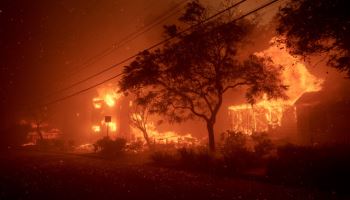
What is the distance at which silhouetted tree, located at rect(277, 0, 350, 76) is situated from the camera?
13.2 metres

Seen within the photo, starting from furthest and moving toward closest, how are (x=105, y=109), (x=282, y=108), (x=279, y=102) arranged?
→ (x=105, y=109), (x=279, y=102), (x=282, y=108)

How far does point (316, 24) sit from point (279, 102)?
77.1 ft

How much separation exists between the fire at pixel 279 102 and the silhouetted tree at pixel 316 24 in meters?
20.0

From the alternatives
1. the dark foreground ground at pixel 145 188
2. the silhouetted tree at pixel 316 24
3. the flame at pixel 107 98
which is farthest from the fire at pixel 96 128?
the silhouetted tree at pixel 316 24

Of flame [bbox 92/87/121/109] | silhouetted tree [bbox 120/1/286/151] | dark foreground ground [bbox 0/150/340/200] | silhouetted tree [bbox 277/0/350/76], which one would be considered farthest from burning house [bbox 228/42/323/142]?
dark foreground ground [bbox 0/150/340/200]

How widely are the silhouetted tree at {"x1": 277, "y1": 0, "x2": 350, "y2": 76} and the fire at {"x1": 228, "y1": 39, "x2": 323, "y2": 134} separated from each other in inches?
786

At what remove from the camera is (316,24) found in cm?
1388

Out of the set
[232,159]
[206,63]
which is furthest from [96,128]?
[232,159]

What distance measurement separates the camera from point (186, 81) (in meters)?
21.7

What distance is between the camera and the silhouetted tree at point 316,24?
13.2 m

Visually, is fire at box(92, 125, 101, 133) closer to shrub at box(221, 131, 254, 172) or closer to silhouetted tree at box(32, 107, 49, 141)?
silhouetted tree at box(32, 107, 49, 141)

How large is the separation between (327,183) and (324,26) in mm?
6871

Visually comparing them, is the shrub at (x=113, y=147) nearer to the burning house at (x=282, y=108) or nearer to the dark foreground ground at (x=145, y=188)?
the dark foreground ground at (x=145, y=188)

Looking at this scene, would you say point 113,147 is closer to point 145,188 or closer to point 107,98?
point 145,188
